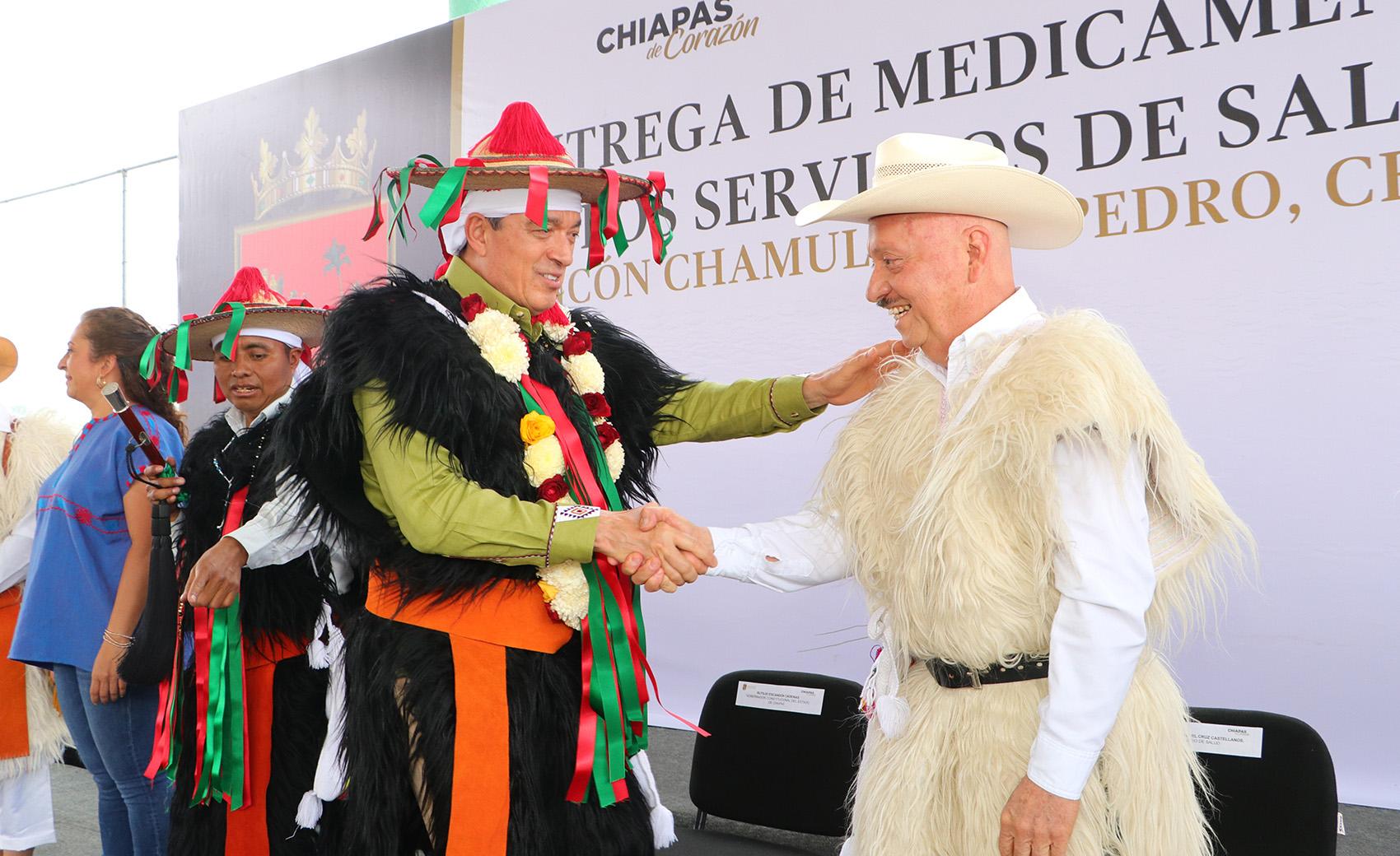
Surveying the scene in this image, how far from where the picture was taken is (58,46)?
241 inches

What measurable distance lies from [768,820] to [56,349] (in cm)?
630

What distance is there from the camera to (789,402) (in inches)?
91.9

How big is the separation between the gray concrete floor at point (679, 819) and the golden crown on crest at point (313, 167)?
2.94 m

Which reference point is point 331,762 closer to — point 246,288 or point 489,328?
point 489,328

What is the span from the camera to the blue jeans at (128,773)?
3049 mm

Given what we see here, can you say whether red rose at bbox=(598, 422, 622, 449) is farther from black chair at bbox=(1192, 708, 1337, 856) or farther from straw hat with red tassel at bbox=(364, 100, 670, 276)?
black chair at bbox=(1192, 708, 1337, 856)

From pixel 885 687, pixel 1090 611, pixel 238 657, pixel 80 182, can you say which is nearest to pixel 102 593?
pixel 238 657

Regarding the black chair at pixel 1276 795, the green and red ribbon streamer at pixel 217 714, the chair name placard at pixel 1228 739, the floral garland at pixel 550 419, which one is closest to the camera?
the floral garland at pixel 550 419

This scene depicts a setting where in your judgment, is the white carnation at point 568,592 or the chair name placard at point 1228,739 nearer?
the white carnation at point 568,592

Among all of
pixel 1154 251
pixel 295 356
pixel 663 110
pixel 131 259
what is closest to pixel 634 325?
pixel 663 110

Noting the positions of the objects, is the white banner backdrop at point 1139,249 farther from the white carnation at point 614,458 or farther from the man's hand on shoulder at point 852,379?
the white carnation at point 614,458

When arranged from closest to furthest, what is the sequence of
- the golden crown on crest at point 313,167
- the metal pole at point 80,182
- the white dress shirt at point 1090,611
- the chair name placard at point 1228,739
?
the white dress shirt at point 1090,611 < the chair name placard at point 1228,739 < the golden crown on crest at point 313,167 < the metal pole at point 80,182

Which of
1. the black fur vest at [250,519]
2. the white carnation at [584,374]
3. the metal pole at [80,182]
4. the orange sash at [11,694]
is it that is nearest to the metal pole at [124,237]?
the metal pole at [80,182]

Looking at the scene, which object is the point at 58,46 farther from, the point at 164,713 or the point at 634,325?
the point at 164,713
